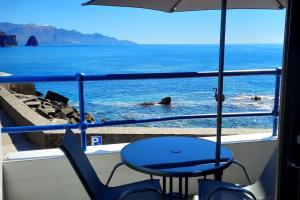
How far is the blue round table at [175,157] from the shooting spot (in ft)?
6.64

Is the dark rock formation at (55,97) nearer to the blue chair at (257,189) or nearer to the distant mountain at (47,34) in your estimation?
→ the blue chair at (257,189)

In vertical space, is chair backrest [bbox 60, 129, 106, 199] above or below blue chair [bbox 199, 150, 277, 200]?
above

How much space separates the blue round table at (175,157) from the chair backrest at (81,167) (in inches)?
9.6

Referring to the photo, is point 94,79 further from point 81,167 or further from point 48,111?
point 48,111

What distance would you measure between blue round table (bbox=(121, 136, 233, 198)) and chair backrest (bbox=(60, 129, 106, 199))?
0.80 feet

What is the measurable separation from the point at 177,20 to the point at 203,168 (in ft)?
223

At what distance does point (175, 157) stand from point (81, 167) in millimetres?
639

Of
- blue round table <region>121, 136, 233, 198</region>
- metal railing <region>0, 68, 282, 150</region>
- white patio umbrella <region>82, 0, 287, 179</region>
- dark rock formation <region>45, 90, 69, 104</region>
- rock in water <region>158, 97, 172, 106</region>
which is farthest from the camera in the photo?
rock in water <region>158, 97, 172, 106</region>

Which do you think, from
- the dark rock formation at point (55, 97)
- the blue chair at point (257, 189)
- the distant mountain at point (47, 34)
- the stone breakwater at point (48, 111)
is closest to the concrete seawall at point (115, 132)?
the blue chair at point (257, 189)

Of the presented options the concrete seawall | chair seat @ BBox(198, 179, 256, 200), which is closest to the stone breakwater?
the concrete seawall

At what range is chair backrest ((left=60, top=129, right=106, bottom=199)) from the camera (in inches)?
72.9

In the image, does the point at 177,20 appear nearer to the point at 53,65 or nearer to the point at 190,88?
the point at 190,88

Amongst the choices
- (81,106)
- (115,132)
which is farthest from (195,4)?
(115,132)

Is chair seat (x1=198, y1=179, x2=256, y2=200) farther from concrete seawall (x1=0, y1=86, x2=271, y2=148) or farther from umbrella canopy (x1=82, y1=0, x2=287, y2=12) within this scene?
concrete seawall (x1=0, y1=86, x2=271, y2=148)
